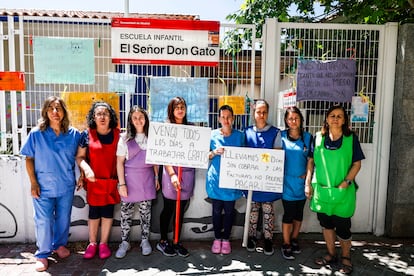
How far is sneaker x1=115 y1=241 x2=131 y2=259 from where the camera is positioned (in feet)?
12.9

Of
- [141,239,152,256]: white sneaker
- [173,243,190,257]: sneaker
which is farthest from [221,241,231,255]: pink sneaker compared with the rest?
[141,239,152,256]: white sneaker

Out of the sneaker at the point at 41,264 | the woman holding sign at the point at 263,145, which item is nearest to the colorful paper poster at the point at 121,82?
the woman holding sign at the point at 263,145

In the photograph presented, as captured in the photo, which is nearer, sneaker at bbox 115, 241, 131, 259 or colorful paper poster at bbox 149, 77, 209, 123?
sneaker at bbox 115, 241, 131, 259

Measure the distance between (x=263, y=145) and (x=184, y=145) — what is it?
37.3 inches

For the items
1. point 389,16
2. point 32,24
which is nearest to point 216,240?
point 32,24

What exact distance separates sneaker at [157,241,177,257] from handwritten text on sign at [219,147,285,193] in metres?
1.02

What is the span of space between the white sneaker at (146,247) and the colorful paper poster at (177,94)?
5.08 ft

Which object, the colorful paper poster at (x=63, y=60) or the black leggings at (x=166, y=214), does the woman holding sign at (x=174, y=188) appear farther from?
the colorful paper poster at (x=63, y=60)

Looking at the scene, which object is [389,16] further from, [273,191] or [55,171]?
[55,171]

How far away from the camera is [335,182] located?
352 cm

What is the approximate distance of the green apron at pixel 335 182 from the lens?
351cm

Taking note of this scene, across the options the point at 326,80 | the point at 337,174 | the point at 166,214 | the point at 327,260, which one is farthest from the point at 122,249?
the point at 326,80

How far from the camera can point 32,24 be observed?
13.7 feet

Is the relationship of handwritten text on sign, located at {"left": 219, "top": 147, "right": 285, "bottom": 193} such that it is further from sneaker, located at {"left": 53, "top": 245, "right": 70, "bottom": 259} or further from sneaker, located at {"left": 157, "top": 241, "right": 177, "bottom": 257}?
sneaker, located at {"left": 53, "top": 245, "right": 70, "bottom": 259}
